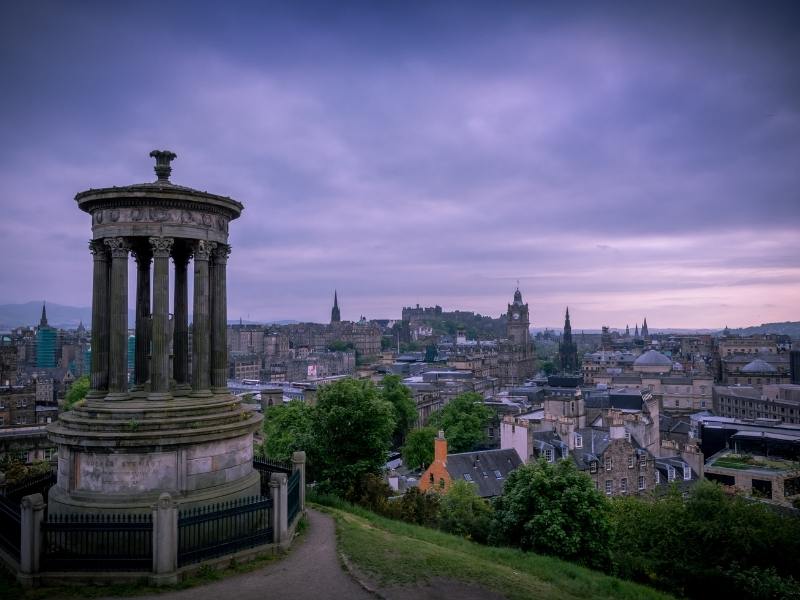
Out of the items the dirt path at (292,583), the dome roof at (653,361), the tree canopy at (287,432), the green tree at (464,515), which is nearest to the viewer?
the dirt path at (292,583)

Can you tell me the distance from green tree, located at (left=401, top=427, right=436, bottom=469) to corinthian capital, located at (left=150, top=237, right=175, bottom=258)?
45637mm

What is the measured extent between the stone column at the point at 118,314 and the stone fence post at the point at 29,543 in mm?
4468

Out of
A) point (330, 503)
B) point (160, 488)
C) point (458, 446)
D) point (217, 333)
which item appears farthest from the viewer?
point (458, 446)

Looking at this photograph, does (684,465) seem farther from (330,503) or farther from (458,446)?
(330,503)

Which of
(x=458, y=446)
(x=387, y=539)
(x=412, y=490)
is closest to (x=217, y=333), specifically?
(x=387, y=539)

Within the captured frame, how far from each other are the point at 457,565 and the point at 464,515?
44.6ft

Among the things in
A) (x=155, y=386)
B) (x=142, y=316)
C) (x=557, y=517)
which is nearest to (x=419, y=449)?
(x=557, y=517)

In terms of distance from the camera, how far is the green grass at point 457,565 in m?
14.9

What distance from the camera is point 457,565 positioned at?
52.1ft

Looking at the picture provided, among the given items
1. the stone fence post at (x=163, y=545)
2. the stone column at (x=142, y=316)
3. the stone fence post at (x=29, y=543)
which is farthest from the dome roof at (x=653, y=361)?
the stone fence post at (x=29, y=543)

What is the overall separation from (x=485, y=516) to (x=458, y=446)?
40.5m

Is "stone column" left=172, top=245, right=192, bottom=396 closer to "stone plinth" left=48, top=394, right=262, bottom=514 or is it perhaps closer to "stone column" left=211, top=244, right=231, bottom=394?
"stone column" left=211, top=244, right=231, bottom=394

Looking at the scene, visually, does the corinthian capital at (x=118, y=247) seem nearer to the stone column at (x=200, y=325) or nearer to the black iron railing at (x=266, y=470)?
the stone column at (x=200, y=325)

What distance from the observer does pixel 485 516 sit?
28047 millimetres
